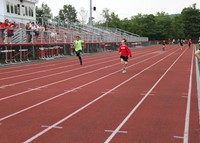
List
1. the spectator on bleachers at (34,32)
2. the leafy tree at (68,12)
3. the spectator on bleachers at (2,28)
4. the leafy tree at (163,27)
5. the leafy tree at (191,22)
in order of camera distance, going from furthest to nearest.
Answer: the leafy tree at (68,12), the leafy tree at (191,22), the leafy tree at (163,27), the spectator on bleachers at (34,32), the spectator on bleachers at (2,28)

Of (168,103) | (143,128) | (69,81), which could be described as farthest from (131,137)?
(69,81)

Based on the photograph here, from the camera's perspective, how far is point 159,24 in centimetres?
10494

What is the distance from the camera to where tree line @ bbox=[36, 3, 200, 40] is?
96.7m

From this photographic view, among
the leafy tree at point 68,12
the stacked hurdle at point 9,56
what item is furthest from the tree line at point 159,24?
the stacked hurdle at point 9,56

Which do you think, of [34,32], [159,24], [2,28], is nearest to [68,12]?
[159,24]

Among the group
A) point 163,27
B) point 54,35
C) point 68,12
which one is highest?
point 68,12

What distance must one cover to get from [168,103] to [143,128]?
2.49m

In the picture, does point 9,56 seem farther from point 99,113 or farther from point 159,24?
point 159,24

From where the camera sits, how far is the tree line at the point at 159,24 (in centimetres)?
9671

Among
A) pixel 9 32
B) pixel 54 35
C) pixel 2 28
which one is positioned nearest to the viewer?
pixel 2 28

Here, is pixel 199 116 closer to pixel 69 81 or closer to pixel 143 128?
pixel 143 128

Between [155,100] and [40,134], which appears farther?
[155,100]

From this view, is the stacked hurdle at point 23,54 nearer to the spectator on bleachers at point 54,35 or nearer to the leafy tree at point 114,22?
the spectator on bleachers at point 54,35

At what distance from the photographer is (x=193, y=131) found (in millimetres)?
6020
